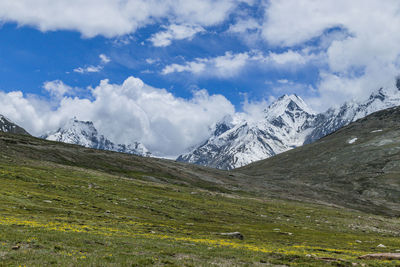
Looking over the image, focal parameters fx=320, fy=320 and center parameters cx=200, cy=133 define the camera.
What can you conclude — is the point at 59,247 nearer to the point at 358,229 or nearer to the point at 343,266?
the point at 343,266

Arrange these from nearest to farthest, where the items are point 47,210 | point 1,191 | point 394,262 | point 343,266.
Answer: point 343,266 → point 394,262 → point 47,210 → point 1,191

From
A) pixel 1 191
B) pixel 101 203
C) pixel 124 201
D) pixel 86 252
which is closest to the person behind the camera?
pixel 86 252

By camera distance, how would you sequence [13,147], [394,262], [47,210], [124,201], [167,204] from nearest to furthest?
1. [394,262]
2. [47,210]
3. [124,201]
4. [167,204]
5. [13,147]

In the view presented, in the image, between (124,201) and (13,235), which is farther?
(124,201)

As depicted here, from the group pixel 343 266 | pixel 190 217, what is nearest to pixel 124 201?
pixel 190 217

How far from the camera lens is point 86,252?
24.1m

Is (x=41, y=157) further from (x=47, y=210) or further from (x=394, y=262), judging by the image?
(x=394, y=262)

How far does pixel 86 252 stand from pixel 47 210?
3481 cm

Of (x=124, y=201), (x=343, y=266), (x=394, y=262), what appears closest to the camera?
(x=343, y=266)

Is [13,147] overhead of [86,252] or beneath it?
overhead

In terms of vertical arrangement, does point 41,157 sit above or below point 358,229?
above

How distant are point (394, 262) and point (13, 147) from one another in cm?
17024

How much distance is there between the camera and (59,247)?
81.4 feet

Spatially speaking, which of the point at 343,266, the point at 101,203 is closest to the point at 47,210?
the point at 101,203
